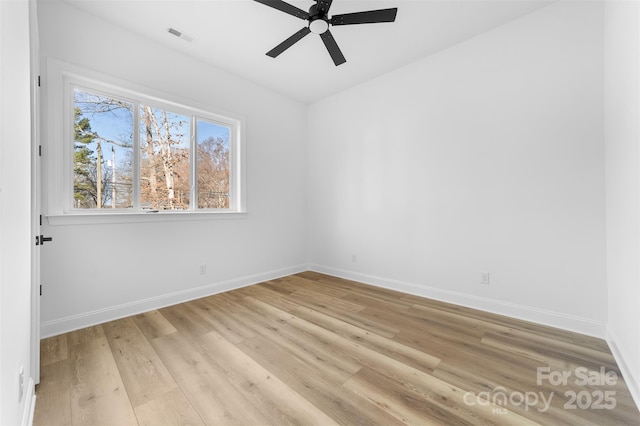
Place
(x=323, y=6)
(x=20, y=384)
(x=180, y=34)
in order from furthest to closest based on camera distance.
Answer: (x=180, y=34)
(x=323, y=6)
(x=20, y=384)

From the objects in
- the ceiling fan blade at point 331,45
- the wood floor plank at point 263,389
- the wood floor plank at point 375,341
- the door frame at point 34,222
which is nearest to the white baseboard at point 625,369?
the wood floor plank at point 375,341

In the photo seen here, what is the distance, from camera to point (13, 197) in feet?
3.49

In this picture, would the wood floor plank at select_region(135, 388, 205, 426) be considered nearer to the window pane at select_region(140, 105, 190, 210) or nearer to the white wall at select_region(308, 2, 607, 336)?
the window pane at select_region(140, 105, 190, 210)

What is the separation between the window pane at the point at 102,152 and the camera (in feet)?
8.23

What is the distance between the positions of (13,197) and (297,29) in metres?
2.69

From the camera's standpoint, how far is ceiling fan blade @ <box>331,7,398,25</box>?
1.96m

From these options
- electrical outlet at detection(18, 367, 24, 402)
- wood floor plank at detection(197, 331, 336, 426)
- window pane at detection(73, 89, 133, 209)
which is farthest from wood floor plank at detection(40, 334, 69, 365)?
window pane at detection(73, 89, 133, 209)

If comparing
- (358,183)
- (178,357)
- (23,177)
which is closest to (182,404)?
(178,357)

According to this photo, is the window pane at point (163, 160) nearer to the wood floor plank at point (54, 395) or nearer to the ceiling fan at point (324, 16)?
the wood floor plank at point (54, 395)

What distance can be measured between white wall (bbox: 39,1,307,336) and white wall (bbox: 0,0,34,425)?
3.78ft

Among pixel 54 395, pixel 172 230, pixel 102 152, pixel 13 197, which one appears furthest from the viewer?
pixel 172 230

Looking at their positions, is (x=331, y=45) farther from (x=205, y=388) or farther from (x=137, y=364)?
(x=137, y=364)

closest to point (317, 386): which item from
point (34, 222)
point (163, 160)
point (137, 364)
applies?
point (137, 364)

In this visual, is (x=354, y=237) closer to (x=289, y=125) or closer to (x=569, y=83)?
(x=289, y=125)
